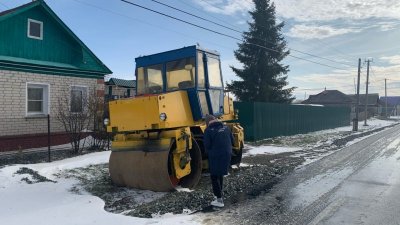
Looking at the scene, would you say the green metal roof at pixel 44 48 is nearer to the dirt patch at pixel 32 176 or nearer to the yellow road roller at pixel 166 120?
the dirt patch at pixel 32 176

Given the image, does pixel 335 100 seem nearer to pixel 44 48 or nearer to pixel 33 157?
pixel 44 48

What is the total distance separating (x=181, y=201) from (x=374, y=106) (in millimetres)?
97019

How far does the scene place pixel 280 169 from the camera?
11.4 metres

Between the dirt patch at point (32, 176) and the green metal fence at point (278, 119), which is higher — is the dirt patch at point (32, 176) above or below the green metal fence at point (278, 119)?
below

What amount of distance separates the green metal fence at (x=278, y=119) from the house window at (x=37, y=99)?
9.84 m

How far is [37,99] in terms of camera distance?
51.4 feet

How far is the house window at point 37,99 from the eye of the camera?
15.3 meters

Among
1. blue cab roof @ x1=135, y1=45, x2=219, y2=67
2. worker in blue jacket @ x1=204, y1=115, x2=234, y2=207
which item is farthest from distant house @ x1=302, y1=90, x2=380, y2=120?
worker in blue jacket @ x1=204, y1=115, x2=234, y2=207

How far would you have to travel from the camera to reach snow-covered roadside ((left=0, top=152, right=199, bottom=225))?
242 inches

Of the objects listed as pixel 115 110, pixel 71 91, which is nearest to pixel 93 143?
pixel 71 91

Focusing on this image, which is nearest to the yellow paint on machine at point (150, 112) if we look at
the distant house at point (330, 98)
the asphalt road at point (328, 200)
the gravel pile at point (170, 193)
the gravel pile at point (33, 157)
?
the gravel pile at point (170, 193)

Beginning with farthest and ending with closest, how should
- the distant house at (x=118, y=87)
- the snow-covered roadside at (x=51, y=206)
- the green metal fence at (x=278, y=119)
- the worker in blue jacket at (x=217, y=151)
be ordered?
the distant house at (x=118, y=87), the green metal fence at (x=278, y=119), the worker in blue jacket at (x=217, y=151), the snow-covered roadside at (x=51, y=206)

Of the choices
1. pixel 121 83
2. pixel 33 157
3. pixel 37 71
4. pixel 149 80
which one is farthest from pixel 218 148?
pixel 121 83

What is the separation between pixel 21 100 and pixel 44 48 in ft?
8.10
